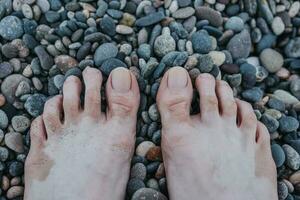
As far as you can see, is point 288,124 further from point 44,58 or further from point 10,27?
point 10,27

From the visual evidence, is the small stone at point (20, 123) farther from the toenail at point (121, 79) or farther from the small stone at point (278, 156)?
the small stone at point (278, 156)

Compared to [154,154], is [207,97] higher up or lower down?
higher up

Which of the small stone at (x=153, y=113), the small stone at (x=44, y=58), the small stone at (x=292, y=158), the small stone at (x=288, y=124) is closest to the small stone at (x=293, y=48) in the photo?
the small stone at (x=288, y=124)

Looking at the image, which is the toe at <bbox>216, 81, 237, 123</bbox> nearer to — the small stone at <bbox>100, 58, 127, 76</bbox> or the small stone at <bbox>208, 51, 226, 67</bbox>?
the small stone at <bbox>208, 51, 226, 67</bbox>

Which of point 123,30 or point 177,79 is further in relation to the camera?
point 123,30

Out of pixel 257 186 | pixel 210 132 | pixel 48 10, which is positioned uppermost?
pixel 48 10

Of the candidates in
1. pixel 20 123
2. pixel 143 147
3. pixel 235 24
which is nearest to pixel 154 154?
pixel 143 147

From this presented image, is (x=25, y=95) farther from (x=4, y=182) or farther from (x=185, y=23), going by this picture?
(x=185, y=23)

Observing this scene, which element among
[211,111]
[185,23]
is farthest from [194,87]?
[185,23]
